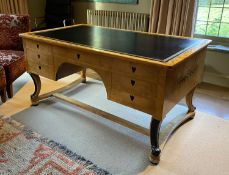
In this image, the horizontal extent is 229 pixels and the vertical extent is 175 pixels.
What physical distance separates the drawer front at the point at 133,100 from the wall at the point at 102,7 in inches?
86.4

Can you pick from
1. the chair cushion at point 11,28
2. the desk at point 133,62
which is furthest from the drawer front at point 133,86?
the chair cushion at point 11,28

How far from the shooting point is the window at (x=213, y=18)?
2998 millimetres

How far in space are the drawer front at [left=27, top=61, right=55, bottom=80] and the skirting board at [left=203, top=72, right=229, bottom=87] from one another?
203cm

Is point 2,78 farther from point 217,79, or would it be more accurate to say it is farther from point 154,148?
point 217,79

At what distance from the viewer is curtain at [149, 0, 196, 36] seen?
114 inches

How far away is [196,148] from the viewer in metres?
1.87

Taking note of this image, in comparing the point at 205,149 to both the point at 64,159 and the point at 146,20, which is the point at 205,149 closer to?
the point at 64,159

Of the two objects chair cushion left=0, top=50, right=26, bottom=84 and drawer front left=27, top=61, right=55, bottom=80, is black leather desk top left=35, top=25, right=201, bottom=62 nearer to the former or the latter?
drawer front left=27, top=61, right=55, bottom=80

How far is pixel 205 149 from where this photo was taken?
1855 millimetres

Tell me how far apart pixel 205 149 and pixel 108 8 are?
9.30ft

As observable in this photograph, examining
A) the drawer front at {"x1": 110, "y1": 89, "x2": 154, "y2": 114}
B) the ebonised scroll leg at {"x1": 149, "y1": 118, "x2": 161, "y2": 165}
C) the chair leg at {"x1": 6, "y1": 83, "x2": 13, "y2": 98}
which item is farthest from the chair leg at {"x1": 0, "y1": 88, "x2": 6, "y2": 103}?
the ebonised scroll leg at {"x1": 149, "y1": 118, "x2": 161, "y2": 165}

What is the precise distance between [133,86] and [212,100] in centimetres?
146

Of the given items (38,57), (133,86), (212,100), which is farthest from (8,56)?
(212,100)

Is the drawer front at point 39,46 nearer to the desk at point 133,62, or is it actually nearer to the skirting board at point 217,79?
the desk at point 133,62
